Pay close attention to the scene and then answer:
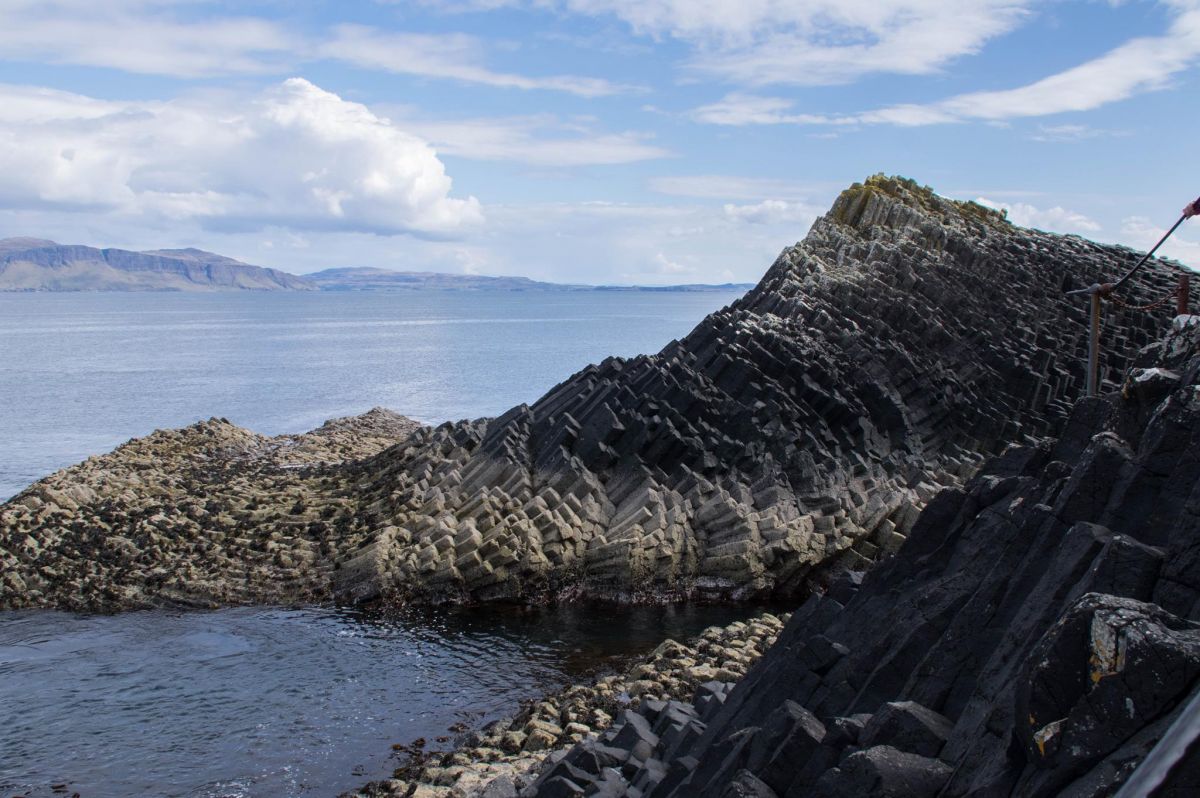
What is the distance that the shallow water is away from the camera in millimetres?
19859

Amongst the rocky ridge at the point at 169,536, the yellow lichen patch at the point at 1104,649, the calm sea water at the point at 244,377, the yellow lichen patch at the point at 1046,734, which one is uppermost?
the yellow lichen patch at the point at 1104,649

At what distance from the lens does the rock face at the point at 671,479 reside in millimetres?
30859

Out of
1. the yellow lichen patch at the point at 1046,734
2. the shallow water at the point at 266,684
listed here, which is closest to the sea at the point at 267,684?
the shallow water at the point at 266,684

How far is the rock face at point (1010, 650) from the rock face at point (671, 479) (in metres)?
15.7

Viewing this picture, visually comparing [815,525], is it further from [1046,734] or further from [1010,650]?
[1046,734]

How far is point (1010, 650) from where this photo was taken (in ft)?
32.1

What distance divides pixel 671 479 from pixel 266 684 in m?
13.9

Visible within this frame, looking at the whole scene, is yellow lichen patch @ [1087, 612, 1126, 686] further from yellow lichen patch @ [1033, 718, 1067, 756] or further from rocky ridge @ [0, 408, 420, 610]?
rocky ridge @ [0, 408, 420, 610]

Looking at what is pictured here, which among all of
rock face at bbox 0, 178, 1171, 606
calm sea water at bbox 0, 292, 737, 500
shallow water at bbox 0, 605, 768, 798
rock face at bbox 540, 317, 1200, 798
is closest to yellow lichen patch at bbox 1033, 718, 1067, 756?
rock face at bbox 540, 317, 1200, 798

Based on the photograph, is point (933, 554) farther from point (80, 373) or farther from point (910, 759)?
point (80, 373)

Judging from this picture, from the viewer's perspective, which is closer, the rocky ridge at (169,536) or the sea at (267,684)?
the sea at (267,684)

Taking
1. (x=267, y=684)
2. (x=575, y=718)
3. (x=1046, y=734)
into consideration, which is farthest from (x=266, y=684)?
(x=1046, y=734)

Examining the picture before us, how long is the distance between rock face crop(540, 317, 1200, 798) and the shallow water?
7303 millimetres

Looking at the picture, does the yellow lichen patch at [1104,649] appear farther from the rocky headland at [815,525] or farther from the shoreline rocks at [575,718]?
the shoreline rocks at [575,718]
